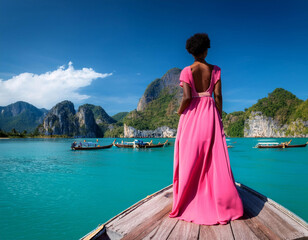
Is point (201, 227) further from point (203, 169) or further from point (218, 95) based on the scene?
point (218, 95)

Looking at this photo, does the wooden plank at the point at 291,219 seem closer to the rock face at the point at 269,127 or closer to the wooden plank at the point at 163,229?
the wooden plank at the point at 163,229

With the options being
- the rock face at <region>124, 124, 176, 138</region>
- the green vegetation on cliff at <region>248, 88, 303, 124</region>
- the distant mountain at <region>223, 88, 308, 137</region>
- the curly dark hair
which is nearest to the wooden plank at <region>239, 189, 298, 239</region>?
the curly dark hair

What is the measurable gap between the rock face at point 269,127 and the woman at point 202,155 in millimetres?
149558

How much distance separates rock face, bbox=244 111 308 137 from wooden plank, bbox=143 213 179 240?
493 feet

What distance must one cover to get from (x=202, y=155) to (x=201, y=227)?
3.01 feet

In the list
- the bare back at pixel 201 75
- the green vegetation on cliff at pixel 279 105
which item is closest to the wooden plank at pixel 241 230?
the bare back at pixel 201 75

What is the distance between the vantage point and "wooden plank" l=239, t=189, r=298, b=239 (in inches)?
95.6

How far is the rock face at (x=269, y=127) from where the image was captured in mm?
125688

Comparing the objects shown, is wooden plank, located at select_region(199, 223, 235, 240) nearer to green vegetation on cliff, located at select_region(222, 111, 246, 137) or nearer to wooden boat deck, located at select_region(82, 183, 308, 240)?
wooden boat deck, located at select_region(82, 183, 308, 240)

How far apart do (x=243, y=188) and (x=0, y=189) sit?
15.5m

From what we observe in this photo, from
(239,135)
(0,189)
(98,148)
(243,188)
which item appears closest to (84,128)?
(239,135)

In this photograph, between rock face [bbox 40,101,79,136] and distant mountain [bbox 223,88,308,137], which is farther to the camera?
rock face [bbox 40,101,79,136]

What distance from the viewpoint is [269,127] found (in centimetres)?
13862

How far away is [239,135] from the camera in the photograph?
168375 millimetres
